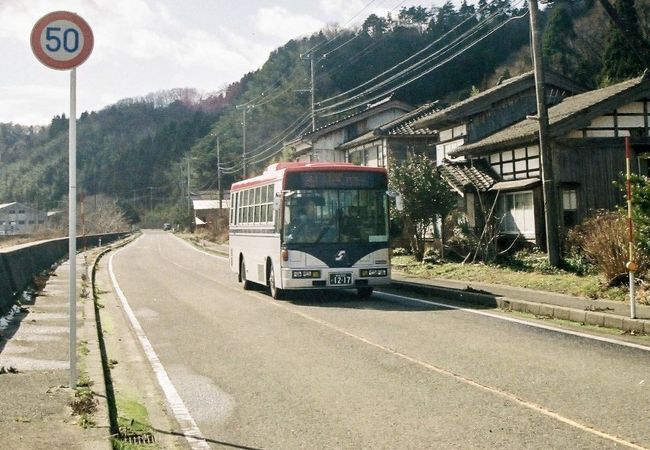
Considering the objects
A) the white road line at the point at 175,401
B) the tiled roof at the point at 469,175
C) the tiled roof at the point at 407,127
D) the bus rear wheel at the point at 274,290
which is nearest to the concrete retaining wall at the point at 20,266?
the white road line at the point at 175,401

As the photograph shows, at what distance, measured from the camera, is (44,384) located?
6.92 meters

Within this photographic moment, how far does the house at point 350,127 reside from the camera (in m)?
49.0

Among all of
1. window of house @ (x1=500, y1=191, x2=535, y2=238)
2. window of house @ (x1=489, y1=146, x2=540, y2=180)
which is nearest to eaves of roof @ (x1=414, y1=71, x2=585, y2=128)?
window of house @ (x1=489, y1=146, x2=540, y2=180)

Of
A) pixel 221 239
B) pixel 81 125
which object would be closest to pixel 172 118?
pixel 81 125

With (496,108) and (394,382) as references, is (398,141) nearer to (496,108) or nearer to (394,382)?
(496,108)

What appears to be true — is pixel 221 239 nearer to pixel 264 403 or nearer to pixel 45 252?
pixel 45 252

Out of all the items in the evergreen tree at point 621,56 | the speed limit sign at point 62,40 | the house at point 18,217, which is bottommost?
the speed limit sign at point 62,40

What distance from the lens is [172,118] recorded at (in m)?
144

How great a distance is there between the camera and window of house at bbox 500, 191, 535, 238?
25031mm

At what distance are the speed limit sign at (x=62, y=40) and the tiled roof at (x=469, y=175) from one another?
21.2 metres

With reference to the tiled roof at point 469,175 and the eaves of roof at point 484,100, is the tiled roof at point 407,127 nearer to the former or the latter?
the eaves of roof at point 484,100

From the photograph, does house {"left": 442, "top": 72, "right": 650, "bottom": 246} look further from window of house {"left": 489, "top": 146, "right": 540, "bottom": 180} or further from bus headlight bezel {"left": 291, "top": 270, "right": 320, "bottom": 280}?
bus headlight bezel {"left": 291, "top": 270, "right": 320, "bottom": 280}

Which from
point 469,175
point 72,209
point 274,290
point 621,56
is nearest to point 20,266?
point 274,290

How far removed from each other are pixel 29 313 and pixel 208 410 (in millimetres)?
7391
